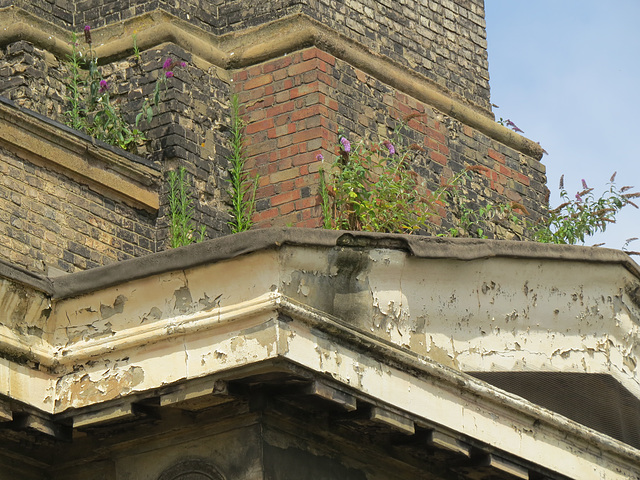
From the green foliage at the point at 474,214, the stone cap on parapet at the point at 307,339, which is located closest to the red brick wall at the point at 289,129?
the green foliage at the point at 474,214

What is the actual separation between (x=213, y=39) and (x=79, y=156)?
217cm

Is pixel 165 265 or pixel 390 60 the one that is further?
pixel 390 60

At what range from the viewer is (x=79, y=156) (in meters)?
9.08

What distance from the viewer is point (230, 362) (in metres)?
5.37

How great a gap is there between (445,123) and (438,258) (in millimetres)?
5451

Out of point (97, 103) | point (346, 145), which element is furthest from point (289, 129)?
point (97, 103)

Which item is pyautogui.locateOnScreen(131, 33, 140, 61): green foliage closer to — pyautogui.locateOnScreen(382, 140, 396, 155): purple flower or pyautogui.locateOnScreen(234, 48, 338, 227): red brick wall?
pyautogui.locateOnScreen(234, 48, 338, 227): red brick wall

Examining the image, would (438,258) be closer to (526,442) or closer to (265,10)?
(526,442)

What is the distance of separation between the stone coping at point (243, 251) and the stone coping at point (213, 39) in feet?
15.0

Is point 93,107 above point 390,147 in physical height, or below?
above

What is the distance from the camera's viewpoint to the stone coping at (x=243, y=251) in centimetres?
552

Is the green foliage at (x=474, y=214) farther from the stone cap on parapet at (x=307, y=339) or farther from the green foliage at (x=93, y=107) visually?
the stone cap on parapet at (x=307, y=339)

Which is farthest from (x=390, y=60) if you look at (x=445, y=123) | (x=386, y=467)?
(x=386, y=467)

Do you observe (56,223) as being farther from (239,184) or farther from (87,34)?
(87,34)
